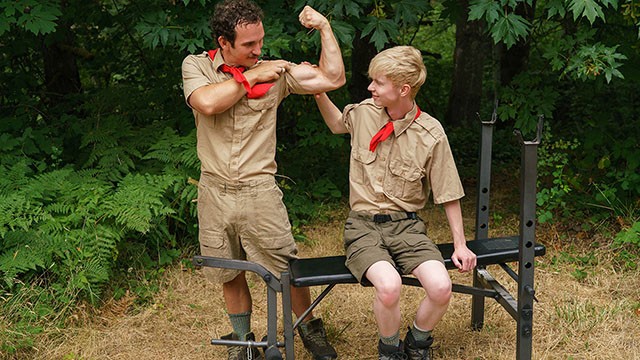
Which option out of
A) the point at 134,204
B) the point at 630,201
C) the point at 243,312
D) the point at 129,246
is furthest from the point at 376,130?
the point at 630,201

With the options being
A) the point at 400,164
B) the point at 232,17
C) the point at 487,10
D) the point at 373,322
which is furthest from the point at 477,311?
the point at 232,17

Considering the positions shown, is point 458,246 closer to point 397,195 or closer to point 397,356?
point 397,195

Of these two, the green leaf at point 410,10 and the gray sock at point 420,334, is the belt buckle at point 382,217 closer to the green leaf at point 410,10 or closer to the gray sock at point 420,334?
the gray sock at point 420,334

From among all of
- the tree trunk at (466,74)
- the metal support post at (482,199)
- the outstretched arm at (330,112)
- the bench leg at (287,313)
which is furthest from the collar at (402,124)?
the tree trunk at (466,74)

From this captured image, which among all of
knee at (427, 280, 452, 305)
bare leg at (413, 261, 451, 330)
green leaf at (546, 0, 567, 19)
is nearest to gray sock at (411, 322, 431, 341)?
bare leg at (413, 261, 451, 330)

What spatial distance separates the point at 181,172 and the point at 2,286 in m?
1.42

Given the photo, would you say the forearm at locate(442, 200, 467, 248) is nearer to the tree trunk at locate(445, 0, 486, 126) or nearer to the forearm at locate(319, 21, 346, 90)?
the forearm at locate(319, 21, 346, 90)

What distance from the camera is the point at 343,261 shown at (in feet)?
12.3

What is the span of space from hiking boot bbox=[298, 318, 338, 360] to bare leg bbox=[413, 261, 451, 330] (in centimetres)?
65

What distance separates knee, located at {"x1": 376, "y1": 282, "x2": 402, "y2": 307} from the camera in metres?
3.48

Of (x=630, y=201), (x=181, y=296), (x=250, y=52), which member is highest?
(x=250, y=52)

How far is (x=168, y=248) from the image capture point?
5574 millimetres

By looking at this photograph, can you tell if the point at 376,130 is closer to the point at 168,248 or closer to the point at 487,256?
the point at 487,256

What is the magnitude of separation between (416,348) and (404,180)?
841mm
